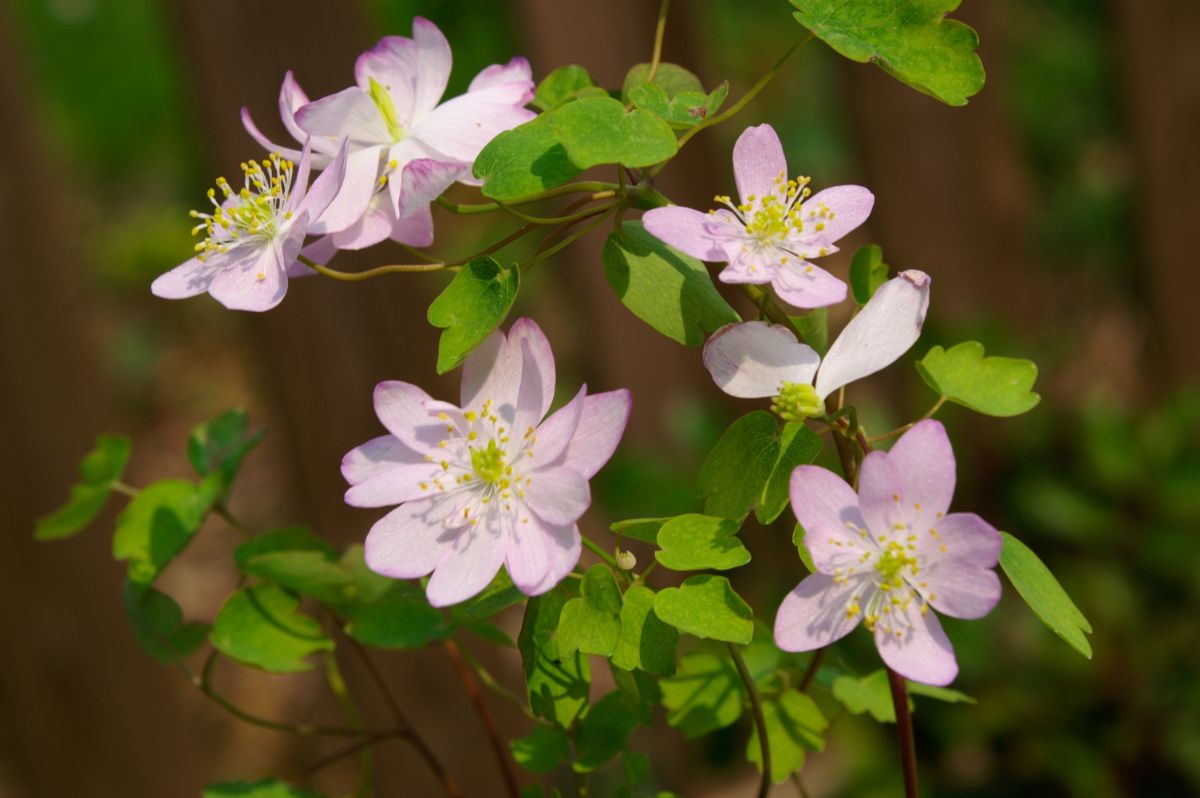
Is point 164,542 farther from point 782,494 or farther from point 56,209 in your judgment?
point 56,209

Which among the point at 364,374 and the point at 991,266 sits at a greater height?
the point at 364,374

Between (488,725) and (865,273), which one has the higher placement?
(865,273)

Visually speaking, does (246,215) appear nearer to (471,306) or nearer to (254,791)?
(471,306)

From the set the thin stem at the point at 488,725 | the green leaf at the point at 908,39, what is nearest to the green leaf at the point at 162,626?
the thin stem at the point at 488,725

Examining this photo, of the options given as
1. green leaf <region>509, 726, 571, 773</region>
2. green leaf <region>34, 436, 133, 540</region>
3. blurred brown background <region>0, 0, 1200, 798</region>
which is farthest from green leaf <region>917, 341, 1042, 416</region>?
blurred brown background <region>0, 0, 1200, 798</region>

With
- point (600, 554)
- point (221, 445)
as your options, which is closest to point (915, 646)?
point (600, 554)

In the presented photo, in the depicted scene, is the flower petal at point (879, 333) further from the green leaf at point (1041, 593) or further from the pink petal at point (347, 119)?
the pink petal at point (347, 119)

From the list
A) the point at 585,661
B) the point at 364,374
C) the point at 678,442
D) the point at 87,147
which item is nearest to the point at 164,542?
the point at 585,661
